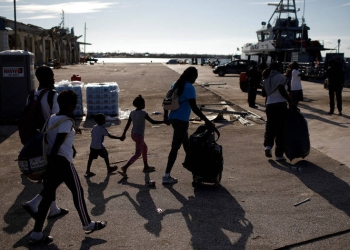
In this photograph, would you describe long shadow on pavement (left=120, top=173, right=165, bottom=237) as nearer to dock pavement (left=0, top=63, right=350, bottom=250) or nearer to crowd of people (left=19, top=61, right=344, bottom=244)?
dock pavement (left=0, top=63, right=350, bottom=250)

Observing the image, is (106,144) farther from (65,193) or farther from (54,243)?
(54,243)

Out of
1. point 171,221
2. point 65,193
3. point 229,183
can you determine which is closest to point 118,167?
point 65,193

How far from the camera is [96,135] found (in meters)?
6.70

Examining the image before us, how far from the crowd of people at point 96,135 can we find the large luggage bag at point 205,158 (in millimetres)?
218

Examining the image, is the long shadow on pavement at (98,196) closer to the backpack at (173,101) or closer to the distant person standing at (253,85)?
the backpack at (173,101)

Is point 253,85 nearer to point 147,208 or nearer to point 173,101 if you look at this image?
point 173,101

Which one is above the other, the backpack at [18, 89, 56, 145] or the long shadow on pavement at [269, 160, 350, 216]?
the backpack at [18, 89, 56, 145]

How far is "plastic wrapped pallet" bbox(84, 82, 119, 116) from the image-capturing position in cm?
1276

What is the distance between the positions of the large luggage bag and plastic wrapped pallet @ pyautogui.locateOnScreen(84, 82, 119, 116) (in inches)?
289

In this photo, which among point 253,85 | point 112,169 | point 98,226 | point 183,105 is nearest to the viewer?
point 98,226

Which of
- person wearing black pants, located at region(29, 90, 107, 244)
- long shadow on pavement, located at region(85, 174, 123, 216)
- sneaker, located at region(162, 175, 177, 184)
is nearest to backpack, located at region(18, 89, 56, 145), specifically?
person wearing black pants, located at region(29, 90, 107, 244)

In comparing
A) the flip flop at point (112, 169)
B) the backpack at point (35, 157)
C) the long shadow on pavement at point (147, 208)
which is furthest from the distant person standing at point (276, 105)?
the backpack at point (35, 157)

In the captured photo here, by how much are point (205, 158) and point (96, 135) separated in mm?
1945

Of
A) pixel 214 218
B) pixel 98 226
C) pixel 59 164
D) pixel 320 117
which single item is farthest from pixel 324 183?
pixel 320 117
